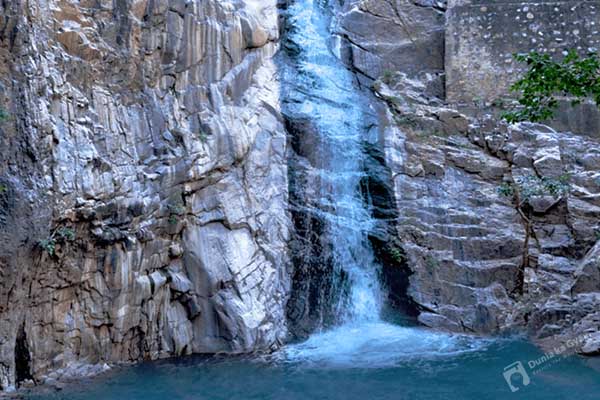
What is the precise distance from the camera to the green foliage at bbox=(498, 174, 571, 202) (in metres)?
14.4

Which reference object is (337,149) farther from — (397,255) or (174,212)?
(174,212)

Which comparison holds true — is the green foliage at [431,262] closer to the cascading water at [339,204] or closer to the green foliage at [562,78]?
the cascading water at [339,204]

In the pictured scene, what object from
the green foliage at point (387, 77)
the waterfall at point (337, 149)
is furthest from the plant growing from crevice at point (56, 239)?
the green foliage at point (387, 77)

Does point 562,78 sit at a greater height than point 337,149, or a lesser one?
lesser

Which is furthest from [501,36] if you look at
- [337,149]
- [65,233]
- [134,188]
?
[65,233]

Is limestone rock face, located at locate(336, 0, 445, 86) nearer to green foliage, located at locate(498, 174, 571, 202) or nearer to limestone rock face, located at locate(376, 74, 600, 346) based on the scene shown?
limestone rock face, located at locate(376, 74, 600, 346)

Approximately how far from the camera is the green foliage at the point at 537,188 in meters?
14.4

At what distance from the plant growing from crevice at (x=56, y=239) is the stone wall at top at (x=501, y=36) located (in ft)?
35.5

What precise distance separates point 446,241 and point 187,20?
7364mm

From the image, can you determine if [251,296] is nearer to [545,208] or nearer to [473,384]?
[473,384]

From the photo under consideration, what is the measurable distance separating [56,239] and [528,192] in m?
9.80

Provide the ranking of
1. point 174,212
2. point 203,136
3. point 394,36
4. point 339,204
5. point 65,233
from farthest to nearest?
1. point 394,36
2. point 339,204
3. point 203,136
4. point 174,212
5. point 65,233

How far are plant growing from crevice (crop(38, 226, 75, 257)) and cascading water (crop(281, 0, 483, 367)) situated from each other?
4.47 metres

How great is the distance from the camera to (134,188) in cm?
1198
